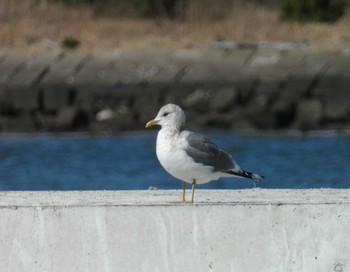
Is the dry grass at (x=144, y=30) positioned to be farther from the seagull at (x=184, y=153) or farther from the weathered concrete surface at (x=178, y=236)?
the weathered concrete surface at (x=178, y=236)

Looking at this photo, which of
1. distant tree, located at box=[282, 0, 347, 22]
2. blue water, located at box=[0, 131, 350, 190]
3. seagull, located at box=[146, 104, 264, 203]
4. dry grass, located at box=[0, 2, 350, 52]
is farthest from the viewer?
distant tree, located at box=[282, 0, 347, 22]

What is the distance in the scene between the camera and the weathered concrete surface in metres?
6.23

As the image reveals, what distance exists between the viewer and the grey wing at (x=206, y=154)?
6828 mm

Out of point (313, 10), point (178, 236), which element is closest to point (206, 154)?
point (178, 236)

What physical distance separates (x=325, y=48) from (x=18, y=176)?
10.0m

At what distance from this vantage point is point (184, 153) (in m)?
6.75

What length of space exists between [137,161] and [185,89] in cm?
511

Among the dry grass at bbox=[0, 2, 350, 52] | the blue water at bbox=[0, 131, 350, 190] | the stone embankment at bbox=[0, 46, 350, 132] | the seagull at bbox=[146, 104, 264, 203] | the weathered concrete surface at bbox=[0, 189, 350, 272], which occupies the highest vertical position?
the dry grass at bbox=[0, 2, 350, 52]

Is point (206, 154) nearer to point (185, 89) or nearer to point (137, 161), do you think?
point (137, 161)

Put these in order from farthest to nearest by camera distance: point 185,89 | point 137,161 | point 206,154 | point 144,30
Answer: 1. point 144,30
2. point 185,89
3. point 137,161
4. point 206,154

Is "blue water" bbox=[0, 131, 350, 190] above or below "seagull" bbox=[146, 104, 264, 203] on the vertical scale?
above

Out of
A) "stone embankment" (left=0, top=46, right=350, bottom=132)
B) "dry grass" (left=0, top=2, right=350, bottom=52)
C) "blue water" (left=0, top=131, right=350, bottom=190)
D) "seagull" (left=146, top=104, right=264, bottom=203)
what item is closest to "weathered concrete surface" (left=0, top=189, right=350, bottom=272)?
"seagull" (left=146, top=104, right=264, bottom=203)

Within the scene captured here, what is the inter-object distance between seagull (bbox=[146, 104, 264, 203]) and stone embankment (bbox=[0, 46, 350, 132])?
727 inches

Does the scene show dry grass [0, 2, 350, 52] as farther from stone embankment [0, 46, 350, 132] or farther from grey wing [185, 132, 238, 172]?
grey wing [185, 132, 238, 172]
